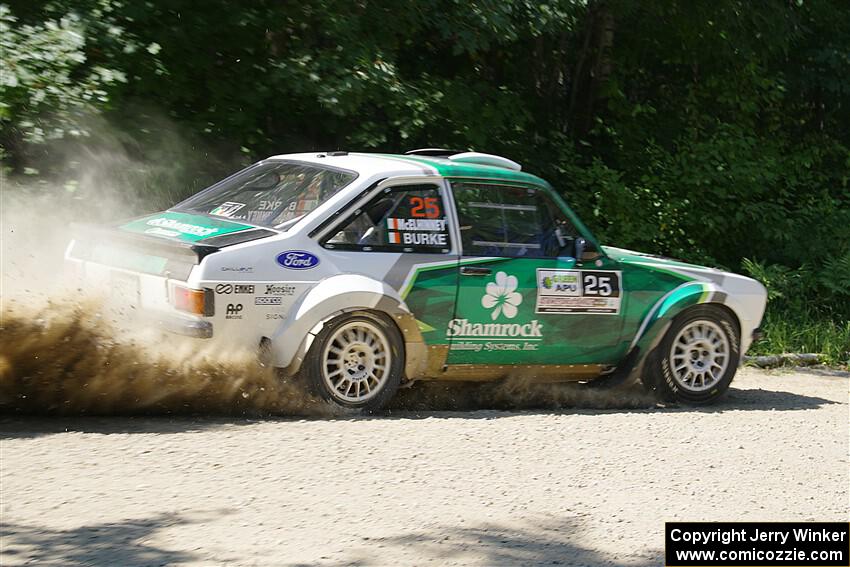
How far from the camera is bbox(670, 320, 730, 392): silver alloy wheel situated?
928 centimetres

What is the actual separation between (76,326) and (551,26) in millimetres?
7435

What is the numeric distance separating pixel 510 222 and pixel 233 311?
7.46 ft

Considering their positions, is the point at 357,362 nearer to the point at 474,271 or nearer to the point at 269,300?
the point at 269,300

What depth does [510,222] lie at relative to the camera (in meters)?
8.61

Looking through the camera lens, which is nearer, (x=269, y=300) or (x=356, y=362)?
(x=269, y=300)

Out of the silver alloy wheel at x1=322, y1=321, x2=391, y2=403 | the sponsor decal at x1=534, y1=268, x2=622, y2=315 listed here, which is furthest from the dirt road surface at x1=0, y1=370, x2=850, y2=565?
the sponsor decal at x1=534, y1=268, x2=622, y2=315

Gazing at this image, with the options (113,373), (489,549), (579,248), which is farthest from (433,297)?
(489,549)

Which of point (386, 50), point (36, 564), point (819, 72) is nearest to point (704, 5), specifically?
point (819, 72)

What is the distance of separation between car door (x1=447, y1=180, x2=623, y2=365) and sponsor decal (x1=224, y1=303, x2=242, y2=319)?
1572mm

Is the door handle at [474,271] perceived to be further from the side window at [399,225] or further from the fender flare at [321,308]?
the fender flare at [321,308]

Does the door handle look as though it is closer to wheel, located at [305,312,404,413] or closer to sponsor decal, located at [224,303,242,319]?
wheel, located at [305,312,404,413]

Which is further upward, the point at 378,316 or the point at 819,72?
the point at 819,72

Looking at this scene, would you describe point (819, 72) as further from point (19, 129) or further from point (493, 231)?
point (19, 129)

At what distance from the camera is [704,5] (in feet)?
50.1
